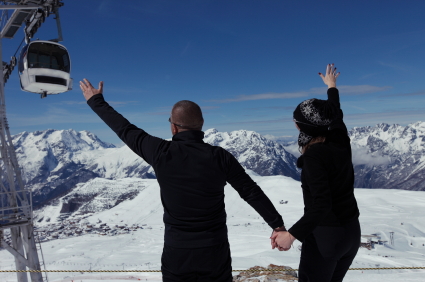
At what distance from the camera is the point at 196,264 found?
280 cm

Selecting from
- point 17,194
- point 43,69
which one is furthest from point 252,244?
point 43,69

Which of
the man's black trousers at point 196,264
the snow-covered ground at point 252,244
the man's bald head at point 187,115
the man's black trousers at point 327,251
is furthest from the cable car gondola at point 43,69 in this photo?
the man's black trousers at point 327,251

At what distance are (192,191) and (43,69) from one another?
10.9 meters

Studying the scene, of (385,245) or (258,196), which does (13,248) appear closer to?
(258,196)

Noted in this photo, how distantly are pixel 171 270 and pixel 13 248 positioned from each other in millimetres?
10731

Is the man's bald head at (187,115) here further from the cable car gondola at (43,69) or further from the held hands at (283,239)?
the cable car gondola at (43,69)

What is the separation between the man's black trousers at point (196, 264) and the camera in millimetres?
2799

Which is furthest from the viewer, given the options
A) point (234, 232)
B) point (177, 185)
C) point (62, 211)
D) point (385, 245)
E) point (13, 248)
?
point (62, 211)

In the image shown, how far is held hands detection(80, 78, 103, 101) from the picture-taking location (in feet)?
10.6

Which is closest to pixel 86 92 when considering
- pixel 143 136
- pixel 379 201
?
pixel 143 136

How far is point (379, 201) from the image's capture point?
150 feet

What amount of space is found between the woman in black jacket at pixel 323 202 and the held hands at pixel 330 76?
1.24m

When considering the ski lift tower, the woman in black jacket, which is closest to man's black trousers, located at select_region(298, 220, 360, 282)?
the woman in black jacket

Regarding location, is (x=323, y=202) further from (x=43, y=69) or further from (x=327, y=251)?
(x=43, y=69)
